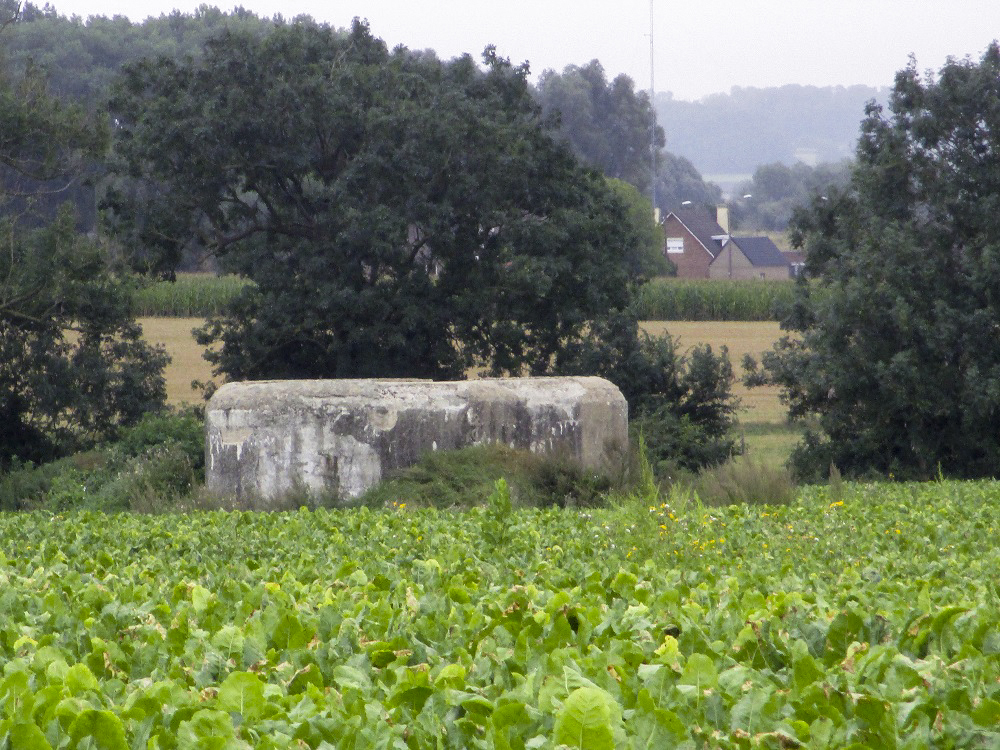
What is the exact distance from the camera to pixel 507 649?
366 cm

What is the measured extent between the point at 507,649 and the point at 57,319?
25.2 m

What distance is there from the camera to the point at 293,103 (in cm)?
2644

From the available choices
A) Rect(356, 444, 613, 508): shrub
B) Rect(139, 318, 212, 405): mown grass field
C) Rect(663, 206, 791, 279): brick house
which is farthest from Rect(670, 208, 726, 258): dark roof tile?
Rect(356, 444, 613, 508): shrub

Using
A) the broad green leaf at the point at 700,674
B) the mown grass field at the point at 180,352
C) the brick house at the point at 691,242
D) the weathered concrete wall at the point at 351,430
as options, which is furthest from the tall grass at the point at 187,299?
the brick house at the point at 691,242

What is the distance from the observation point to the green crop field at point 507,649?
2799 millimetres

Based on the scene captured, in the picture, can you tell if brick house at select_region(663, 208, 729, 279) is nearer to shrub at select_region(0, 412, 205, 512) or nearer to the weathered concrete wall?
shrub at select_region(0, 412, 205, 512)

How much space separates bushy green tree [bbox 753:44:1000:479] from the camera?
78.2 ft

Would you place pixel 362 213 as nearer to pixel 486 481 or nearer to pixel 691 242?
pixel 486 481

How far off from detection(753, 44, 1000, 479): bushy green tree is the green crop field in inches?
704

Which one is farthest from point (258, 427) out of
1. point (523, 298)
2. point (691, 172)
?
point (691, 172)

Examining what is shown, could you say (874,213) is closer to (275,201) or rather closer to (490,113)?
(490,113)

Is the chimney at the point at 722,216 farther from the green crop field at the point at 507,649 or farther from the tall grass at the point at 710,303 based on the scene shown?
the green crop field at the point at 507,649

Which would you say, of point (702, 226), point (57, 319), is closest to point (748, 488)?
point (57, 319)

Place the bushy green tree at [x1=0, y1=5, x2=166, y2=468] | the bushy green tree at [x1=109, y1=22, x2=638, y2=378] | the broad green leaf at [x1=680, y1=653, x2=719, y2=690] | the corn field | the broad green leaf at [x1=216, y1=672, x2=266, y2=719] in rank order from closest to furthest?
the broad green leaf at [x1=216, y1=672, x2=266, y2=719] → the broad green leaf at [x1=680, y1=653, x2=719, y2=690] → the bushy green tree at [x1=0, y1=5, x2=166, y2=468] → the bushy green tree at [x1=109, y1=22, x2=638, y2=378] → the corn field
